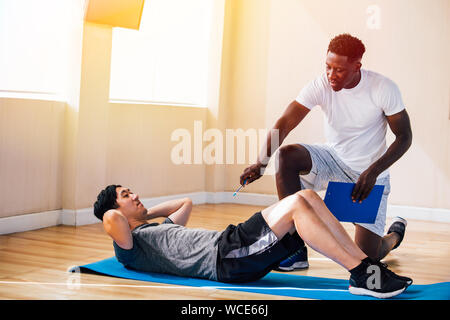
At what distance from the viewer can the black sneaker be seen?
8.57 feet

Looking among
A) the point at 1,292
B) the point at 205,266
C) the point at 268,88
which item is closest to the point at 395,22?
the point at 268,88

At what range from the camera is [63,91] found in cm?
426

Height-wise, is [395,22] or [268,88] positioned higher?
[395,22]

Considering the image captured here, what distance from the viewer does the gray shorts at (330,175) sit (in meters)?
3.42

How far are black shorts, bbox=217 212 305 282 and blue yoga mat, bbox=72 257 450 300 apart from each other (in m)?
0.06

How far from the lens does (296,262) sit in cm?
331

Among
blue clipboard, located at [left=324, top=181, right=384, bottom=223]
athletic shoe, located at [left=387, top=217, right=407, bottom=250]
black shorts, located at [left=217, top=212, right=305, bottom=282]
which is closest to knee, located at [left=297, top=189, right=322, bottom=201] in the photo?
black shorts, located at [left=217, top=212, right=305, bottom=282]

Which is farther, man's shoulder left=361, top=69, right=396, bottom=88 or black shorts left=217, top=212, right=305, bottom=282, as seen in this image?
man's shoulder left=361, top=69, right=396, bottom=88

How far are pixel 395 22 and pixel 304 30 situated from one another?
0.73m

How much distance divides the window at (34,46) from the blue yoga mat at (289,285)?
1.42m

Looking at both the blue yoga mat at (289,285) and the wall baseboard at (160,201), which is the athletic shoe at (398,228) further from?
the wall baseboard at (160,201)

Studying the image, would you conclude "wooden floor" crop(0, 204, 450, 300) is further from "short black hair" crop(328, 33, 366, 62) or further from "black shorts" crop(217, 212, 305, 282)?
"short black hair" crop(328, 33, 366, 62)
